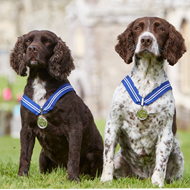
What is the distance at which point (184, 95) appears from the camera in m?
16.0

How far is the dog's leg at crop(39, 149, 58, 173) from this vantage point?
4.56m

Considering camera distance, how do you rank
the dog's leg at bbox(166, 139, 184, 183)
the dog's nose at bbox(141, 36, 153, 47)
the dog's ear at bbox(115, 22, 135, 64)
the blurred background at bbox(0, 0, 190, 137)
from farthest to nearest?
the blurred background at bbox(0, 0, 190, 137)
the dog's leg at bbox(166, 139, 184, 183)
the dog's ear at bbox(115, 22, 135, 64)
the dog's nose at bbox(141, 36, 153, 47)

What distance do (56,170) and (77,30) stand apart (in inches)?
776

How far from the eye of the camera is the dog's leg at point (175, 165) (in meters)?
4.45

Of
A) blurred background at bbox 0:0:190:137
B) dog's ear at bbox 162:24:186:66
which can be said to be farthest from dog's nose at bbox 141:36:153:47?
blurred background at bbox 0:0:190:137

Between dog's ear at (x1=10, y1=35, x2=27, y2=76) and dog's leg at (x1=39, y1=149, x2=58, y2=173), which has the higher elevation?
dog's ear at (x1=10, y1=35, x2=27, y2=76)

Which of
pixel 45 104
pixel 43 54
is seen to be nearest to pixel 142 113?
pixel 45 104

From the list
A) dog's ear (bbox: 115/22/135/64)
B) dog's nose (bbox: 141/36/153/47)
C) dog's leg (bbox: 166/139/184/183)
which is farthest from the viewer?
dog's leg (bbox: 166/139/184/183)

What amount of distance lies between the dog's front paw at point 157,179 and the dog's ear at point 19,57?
1811mm

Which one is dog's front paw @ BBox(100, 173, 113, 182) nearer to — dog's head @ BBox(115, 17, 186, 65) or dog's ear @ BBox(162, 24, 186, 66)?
dog's head @ BBox(115, 17, 186, 65)

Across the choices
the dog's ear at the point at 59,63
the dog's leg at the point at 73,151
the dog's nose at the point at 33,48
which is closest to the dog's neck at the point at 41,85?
the dog's ear at the point at 59,63

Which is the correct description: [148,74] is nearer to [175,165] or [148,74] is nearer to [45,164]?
[175,165]

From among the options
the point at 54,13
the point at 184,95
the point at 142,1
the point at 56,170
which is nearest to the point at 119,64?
the point at 142,1

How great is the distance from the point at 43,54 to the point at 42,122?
2.35ft
